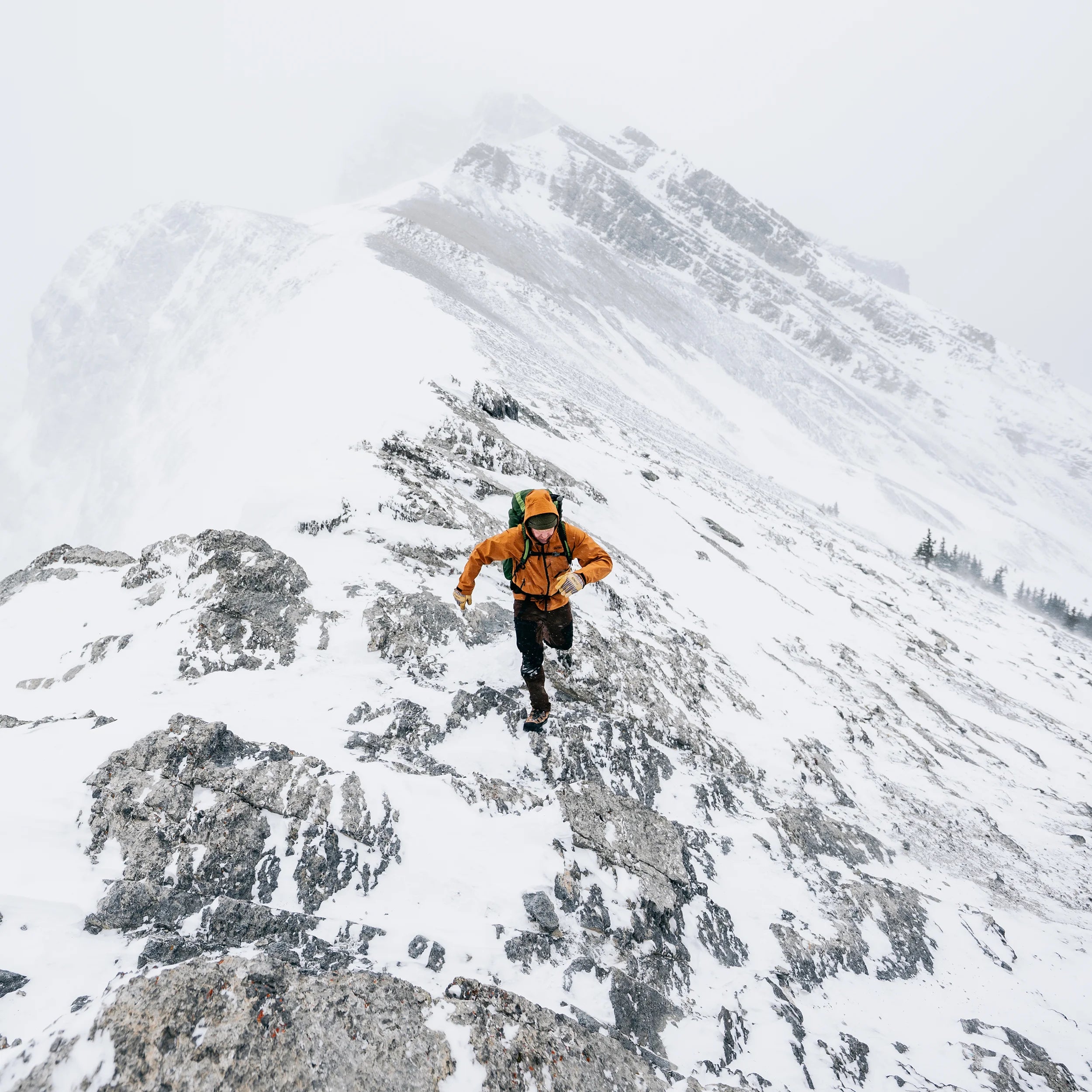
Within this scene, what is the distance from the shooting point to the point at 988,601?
130 ft

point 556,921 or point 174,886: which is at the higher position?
point 556,921

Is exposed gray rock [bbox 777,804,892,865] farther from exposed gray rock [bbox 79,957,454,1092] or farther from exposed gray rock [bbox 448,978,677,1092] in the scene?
exposed gray rock [bbox 79,957,454,1092]

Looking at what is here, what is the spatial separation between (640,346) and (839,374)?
157 ft

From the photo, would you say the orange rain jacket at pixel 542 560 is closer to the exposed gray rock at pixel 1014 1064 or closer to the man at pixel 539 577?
the man at pixel 539 577

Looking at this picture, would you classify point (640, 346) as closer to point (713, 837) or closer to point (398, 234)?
point (398, 234)

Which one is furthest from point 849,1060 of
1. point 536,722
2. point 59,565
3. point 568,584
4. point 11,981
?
point 59,565

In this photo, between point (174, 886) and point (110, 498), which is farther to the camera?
point (110, 498)

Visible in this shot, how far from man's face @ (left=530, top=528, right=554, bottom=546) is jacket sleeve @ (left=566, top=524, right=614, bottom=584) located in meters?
0.35

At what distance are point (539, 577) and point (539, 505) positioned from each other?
927 mm

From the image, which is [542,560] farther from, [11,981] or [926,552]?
[926,552]

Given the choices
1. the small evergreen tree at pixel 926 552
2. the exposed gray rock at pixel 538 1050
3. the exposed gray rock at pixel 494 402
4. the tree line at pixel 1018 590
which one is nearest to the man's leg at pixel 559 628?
the exposed gray rock at pixel 538 1050

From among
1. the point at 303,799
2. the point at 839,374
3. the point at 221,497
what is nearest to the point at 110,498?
the point at 221,497

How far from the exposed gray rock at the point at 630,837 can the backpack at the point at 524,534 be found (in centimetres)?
247

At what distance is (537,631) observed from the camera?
687cm
